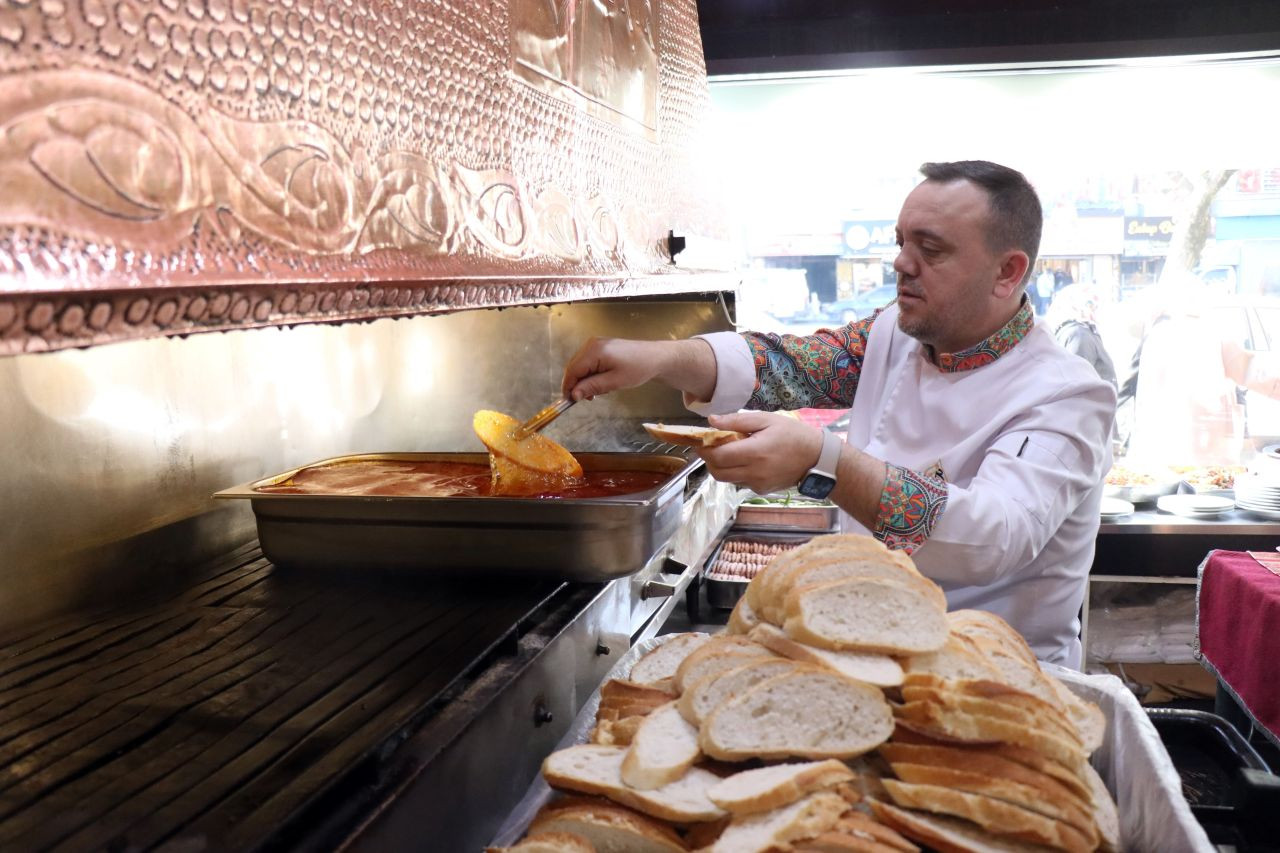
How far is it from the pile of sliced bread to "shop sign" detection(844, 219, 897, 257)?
4.16 m

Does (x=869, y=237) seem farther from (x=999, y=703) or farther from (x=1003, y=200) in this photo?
(x=999, y=703)

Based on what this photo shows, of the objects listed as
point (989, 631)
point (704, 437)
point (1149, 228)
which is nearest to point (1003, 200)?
point (704, 437)

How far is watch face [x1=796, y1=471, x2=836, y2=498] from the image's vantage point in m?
1.95

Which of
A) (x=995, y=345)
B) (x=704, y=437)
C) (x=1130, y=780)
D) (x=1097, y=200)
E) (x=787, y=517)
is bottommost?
(x=787, y=517)

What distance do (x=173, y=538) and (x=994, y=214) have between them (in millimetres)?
1993

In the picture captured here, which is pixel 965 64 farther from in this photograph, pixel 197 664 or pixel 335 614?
pixel 197 664

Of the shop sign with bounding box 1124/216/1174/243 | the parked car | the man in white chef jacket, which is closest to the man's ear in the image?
the man in white chef jacket

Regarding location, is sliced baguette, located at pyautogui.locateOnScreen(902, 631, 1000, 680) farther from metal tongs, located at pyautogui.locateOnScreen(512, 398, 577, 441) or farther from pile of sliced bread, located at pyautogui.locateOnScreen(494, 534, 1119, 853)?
metal tongs, located at pyautogui.locateOnScreen(512, 398, 577, 441)

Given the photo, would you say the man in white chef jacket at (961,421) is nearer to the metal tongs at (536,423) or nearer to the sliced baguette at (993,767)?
Answer: the metal tongs at (536,423)

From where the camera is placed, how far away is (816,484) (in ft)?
6.43

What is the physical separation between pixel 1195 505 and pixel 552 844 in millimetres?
4316

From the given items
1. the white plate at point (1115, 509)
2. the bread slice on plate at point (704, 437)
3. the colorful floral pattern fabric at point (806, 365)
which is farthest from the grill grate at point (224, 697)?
the white plate at point (1115, 509)

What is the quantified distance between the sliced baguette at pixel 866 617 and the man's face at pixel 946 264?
43.9 inches

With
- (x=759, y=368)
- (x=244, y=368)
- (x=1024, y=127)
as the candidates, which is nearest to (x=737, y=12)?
(x=1024, y=127)
